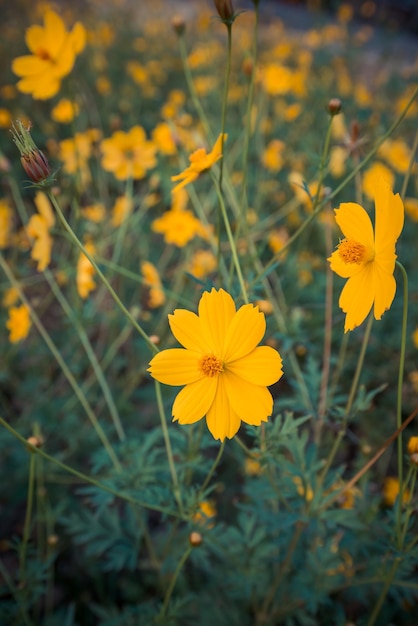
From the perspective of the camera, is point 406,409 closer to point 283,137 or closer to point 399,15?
point 283,137

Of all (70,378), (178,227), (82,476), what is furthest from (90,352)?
(178,227)

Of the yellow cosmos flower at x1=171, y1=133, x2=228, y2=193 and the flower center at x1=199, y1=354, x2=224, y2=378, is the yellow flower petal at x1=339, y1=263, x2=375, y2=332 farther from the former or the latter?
the yellow cosmos flower at x1=171, y1=133, x2=228, y2=193

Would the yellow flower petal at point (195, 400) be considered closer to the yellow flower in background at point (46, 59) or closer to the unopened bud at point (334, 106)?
the unopened bud at point (334, 106)

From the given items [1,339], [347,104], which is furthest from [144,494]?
[347,104]

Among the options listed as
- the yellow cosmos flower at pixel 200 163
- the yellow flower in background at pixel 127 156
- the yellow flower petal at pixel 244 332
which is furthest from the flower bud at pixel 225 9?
the yellow flower in background at pixel 127 156

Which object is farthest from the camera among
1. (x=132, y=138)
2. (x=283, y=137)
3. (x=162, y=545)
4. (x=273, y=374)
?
(x=283, y=137)

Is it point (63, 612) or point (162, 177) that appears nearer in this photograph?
point (63, 612)
